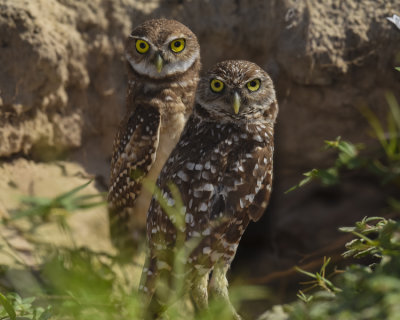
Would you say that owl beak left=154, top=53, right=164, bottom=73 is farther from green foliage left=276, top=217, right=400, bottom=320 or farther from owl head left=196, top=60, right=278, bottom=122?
green foliage left=276, top=217, right=400, bottom=320

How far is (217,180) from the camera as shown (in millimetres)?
2703

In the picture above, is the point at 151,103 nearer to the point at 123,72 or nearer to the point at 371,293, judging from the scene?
the point at 123,72

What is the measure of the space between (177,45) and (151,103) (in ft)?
1.42

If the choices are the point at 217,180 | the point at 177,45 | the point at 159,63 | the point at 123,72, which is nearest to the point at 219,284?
the point at 217,180

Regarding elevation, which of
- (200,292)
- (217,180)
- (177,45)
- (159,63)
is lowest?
(200,292)

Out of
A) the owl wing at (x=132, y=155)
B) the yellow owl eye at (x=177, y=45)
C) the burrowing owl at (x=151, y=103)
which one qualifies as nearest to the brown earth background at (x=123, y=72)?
the owl wing at (x=132, y=155)

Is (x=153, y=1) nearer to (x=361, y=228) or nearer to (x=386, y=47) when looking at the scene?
(x=386, y=47)

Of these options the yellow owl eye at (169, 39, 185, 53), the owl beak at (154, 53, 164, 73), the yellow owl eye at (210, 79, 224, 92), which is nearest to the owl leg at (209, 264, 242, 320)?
the yellow owl eye at (210, 79, 224, 92)

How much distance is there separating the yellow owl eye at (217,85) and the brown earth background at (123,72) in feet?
4.70

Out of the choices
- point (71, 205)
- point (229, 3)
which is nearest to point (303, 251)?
point (229, 3)

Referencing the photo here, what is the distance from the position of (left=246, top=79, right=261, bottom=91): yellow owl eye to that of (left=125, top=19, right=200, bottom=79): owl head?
81 cm

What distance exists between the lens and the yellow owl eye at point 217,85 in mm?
2836

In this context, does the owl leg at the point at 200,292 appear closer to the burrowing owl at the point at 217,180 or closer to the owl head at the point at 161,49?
the burrowing owl at the point at 217,180

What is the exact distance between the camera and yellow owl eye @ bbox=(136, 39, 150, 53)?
3445 millimetres
